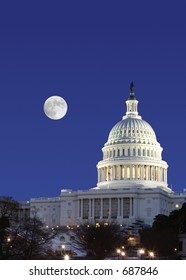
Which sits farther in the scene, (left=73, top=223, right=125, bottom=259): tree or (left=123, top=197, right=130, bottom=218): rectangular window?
(left=123, top=197, right=130, bottom=218): rectangular window

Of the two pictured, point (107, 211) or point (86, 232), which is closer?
point (86, 232)

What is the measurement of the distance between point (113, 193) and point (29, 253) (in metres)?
129

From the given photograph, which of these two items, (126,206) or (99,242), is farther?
(126,206)

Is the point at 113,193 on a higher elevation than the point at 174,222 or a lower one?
higher

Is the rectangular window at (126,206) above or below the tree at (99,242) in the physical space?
above

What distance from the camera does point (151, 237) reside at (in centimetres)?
11612

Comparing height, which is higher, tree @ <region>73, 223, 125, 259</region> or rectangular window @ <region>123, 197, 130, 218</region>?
rectangular window @ <region>123, 197, 130, 218</region>

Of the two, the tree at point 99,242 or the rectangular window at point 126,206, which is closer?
the tree at point 99,242

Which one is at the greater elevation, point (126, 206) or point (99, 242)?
point (126, 206)
